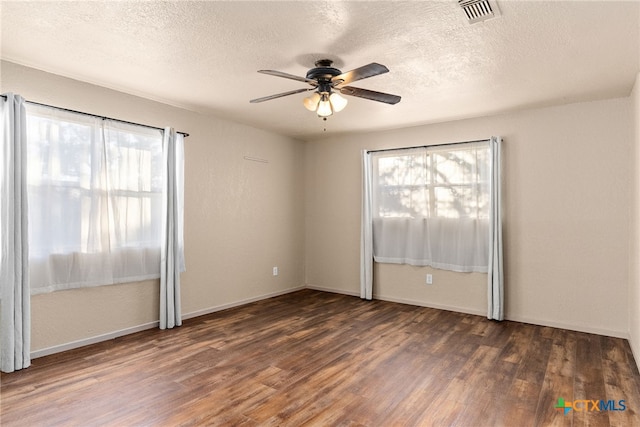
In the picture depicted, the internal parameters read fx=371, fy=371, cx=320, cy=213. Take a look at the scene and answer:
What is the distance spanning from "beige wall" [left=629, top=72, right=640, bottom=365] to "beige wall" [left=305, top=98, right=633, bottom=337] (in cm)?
19

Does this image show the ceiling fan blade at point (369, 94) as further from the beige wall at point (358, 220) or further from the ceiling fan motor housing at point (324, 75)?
the beige wall at point (358, 220)

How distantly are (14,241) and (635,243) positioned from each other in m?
5.43

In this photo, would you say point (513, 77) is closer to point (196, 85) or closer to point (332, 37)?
point (332, 37)

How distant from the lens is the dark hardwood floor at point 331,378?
2.38 m

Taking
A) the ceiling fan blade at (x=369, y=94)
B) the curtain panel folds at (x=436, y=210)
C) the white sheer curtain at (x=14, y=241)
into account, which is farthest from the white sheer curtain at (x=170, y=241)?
the curtain panel folds at (x=436, y=210)

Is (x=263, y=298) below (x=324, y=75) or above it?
below

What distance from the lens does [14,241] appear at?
3.02m

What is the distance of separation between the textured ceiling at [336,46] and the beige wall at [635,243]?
0.33 metres

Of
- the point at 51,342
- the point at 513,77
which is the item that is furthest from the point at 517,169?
the point at 51,342

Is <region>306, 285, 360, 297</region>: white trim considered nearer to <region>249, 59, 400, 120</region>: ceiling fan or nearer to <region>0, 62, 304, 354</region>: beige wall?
<region>0, 62, 304, 354</region>: beige wall

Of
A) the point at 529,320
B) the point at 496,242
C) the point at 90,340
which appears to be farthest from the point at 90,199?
the point at 529,320

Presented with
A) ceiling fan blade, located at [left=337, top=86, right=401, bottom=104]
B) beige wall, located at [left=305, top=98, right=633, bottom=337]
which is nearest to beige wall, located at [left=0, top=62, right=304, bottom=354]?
beige wall, located at [left=305, top=98, right=633, bottom=337]

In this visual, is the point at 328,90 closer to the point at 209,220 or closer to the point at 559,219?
the point at 209,220

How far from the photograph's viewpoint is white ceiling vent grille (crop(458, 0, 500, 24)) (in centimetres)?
216
